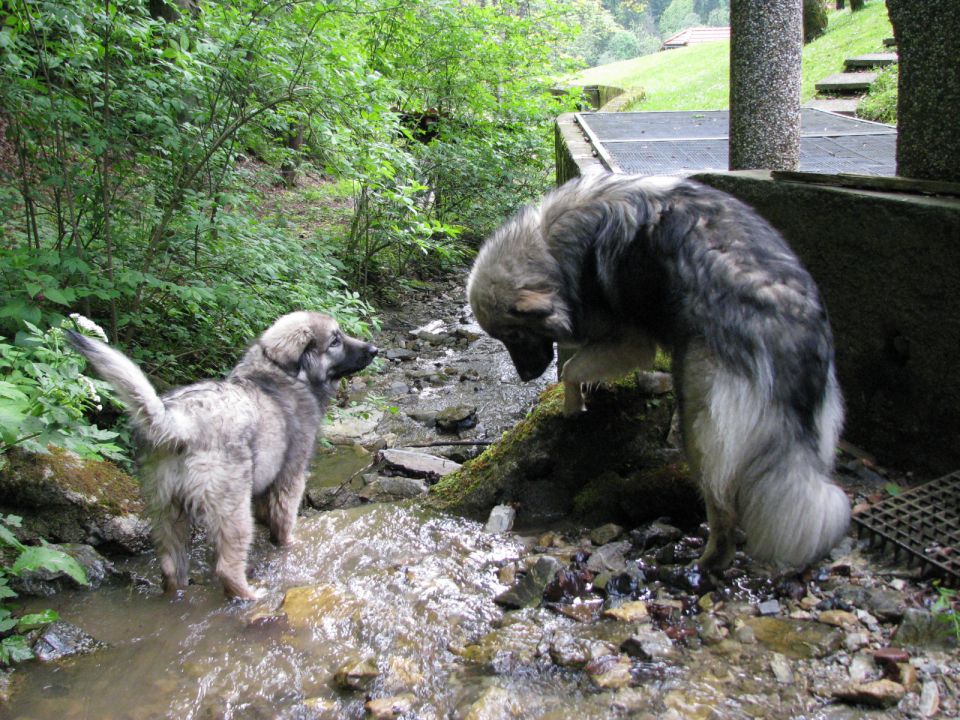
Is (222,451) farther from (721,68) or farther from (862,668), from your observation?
(721,68)

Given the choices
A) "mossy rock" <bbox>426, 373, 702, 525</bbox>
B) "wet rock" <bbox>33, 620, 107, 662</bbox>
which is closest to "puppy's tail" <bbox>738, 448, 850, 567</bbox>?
"mossy rock" <bbox>426, 373, 702, 525</bbox>

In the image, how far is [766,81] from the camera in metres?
5.59

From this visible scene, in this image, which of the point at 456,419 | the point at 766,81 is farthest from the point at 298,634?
the point at 766,81

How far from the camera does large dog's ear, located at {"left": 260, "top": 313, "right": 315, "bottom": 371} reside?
14.8 ft

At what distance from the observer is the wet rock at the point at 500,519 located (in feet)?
13.8

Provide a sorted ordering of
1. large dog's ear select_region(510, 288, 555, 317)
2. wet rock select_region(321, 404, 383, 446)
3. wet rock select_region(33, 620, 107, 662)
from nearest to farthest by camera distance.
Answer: wet rock select_region(33, 620, 107, 662)
large dog's ear select_region(510, 288, 555, 317)
wet rock select_region(321, 404, 383, 446)

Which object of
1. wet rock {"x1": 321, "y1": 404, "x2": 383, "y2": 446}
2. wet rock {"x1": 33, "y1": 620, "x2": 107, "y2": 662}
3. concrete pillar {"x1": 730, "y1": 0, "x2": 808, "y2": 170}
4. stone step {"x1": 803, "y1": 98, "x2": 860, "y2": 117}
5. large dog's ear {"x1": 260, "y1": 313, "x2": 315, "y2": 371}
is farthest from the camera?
stone step {"x1": 803, "y1": 98, "x2": 860, "y2": 117}

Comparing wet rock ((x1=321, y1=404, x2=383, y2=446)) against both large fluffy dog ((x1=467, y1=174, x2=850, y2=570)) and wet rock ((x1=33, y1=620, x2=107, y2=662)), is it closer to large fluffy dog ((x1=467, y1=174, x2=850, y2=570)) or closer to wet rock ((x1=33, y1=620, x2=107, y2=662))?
large fluffy dog ((x1=467, y1=174, x2=850, y2=570))

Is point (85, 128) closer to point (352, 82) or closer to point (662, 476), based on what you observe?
point (352, 82)

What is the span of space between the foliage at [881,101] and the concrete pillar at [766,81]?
444 cm

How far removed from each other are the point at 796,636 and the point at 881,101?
991 cm

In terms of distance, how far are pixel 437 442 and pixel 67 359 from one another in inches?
130

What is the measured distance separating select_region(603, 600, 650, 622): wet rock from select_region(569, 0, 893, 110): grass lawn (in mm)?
10979

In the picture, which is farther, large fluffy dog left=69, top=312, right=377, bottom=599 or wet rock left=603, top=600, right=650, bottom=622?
large fluffy dog left=69, top=312, right=377, bottom=599
